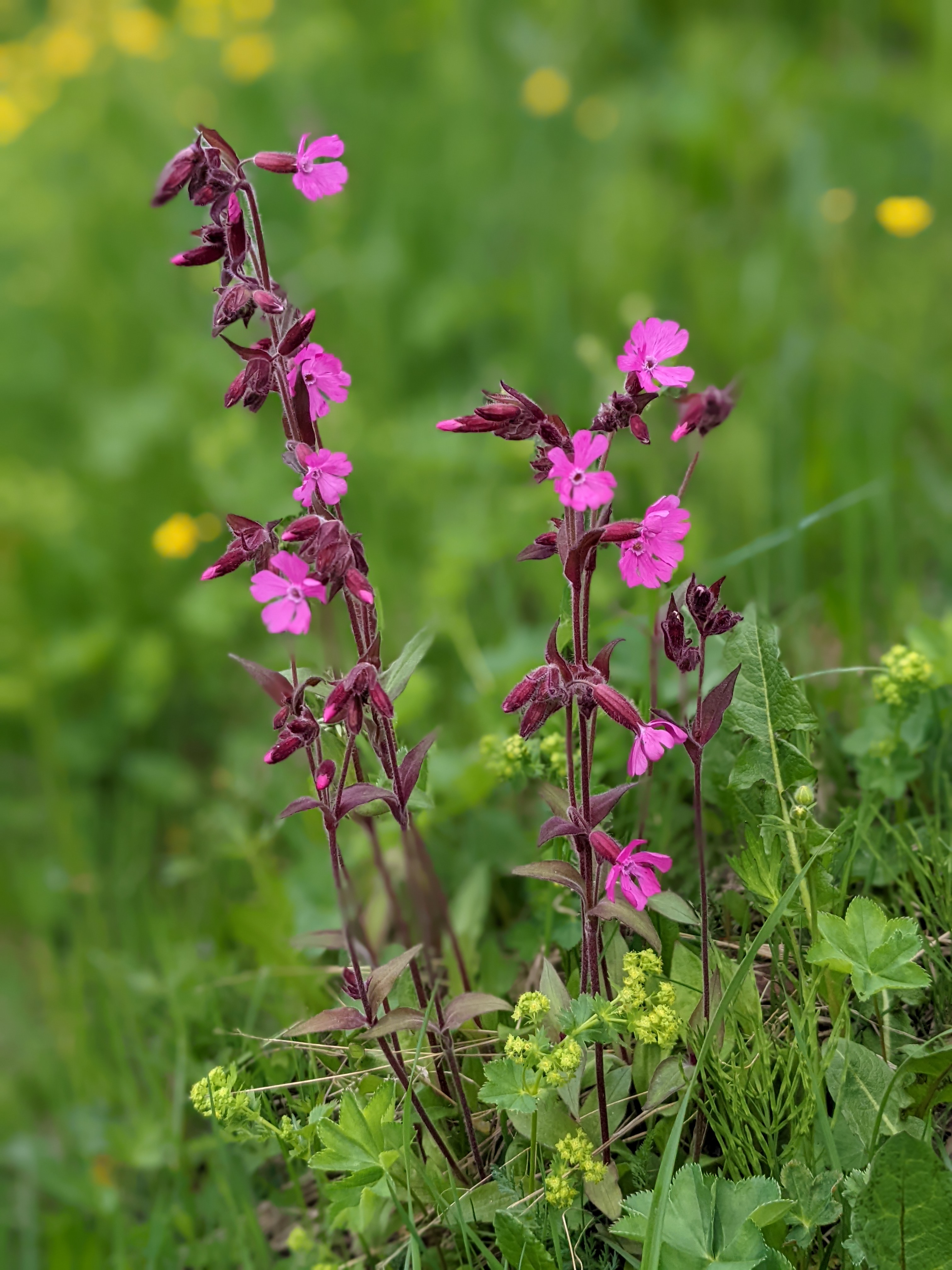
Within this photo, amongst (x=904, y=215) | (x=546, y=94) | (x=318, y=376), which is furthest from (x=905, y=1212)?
(x=546, y=94)

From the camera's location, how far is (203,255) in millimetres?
1195

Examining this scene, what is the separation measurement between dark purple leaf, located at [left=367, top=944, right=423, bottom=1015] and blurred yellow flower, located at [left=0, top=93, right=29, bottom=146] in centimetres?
442

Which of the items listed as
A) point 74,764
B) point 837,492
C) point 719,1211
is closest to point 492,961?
point 719,1211

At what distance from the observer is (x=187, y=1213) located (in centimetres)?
175

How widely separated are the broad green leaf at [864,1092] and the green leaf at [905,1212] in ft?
0.39

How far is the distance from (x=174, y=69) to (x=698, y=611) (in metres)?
4.81

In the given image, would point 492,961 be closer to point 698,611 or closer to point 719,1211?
point 719,1211

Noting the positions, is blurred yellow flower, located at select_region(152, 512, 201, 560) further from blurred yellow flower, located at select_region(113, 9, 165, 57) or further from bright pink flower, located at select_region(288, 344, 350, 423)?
blurred yellow flower, located at select_region(113, 9, 165, 57)

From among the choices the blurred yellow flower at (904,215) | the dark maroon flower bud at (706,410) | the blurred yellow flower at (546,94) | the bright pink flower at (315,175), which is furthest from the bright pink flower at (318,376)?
the blurred yellow flower at (546,94)

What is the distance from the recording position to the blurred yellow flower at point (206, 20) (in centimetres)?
477

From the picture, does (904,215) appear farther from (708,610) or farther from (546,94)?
(708,610)

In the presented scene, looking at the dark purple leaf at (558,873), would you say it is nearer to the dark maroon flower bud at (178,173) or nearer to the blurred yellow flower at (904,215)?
the dark maroon flower bud at (178,173)

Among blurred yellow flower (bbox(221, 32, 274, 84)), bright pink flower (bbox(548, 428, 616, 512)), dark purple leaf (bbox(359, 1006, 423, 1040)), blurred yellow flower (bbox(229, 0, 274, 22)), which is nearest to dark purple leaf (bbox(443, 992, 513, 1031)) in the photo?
dark purple leaf (bbox(359, 1006, 423, 1040))

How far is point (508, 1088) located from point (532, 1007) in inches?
3.6
